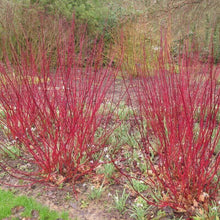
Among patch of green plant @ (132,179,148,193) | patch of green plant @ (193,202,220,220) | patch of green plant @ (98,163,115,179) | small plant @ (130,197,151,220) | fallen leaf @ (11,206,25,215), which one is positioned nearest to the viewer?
patch of green plant @ (193,202,220,220)

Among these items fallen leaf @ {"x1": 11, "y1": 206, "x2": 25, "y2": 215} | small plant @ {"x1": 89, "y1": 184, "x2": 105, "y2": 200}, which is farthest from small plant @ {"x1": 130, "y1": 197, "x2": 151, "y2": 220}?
fallen leaf @ {"x1": 11, "y1": 206, "x2": 25, "y2": 215}

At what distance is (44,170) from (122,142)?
1169 mm

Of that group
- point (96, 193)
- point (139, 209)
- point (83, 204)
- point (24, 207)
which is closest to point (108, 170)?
point (96, 193)

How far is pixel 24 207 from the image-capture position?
8.13ft

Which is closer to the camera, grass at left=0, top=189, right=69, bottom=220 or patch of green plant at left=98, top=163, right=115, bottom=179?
grass at left=0, top=189, right=69, bottom=220

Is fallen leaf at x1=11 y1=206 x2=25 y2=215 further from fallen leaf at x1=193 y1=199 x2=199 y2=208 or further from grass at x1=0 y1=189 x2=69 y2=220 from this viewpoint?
fallen leaf at x1=193 y1=199 x2=199 y2=208

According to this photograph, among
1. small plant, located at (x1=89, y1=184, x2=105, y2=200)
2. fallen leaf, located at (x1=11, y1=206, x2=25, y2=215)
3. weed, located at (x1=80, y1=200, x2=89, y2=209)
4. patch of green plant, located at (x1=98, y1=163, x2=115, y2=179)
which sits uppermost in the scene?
patch of green plant, located at (x1=98, y1=163, x2=115, y2=179)

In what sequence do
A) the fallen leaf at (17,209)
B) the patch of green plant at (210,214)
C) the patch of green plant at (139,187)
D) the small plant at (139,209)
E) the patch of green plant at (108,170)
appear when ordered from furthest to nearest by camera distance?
the patch of green plant at (108,170)
the patch of green plant at (139,187)
the fallen leaf at (17,209)
the small plant at (139,209)
the patch of green plant at (210,214)

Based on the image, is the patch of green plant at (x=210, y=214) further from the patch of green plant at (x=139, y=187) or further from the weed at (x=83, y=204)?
the weed at (x=83, y=204)

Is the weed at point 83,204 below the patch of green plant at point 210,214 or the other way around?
below

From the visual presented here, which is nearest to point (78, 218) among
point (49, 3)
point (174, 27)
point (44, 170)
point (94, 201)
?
point (94, 201)

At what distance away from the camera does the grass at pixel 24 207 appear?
234cm

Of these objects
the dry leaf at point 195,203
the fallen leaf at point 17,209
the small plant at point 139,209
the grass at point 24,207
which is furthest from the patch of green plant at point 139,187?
the fallen leaf at point 17,209

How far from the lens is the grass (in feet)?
7.66
